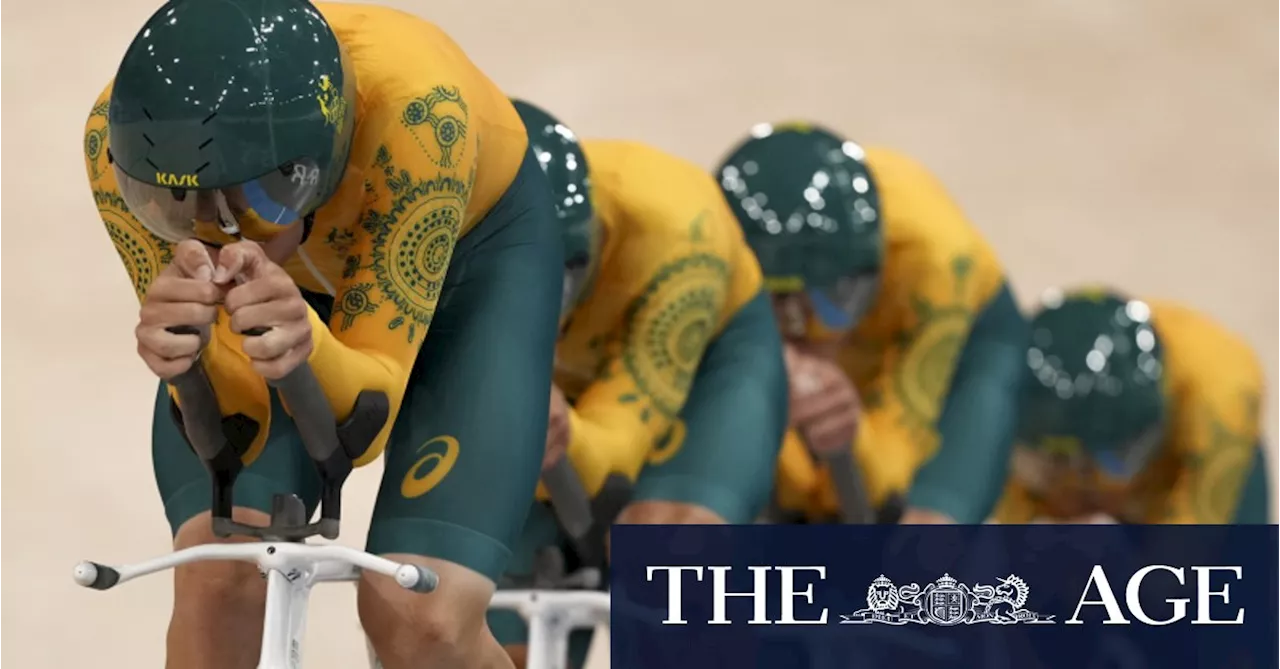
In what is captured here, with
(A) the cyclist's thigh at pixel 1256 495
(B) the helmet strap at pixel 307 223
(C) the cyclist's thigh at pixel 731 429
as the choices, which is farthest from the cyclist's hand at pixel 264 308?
(A) the cyclist's thigh at pixel 1256 495

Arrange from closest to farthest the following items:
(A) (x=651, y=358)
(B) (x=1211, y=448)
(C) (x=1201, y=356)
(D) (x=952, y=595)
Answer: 1. (D) (x=952, y=595)
2. (A) (x=651, y=358)
3. (B) (x=1211, y=448)
4. (C) (x=1201, y=356)

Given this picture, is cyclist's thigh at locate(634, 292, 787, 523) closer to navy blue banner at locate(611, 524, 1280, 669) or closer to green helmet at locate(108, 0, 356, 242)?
navy blue banner at locate(611, 524, 1280, 669)

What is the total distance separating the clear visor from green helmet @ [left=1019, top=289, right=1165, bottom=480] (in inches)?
171

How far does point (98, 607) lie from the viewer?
782cm

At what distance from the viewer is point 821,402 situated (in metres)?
5.75

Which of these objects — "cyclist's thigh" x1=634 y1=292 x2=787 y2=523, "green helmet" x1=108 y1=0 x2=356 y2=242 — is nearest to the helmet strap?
"green helmet" x1=108 y1=0 x2=356 y2=242

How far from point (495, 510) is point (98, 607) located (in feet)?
14.7

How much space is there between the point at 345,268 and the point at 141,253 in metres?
0.33

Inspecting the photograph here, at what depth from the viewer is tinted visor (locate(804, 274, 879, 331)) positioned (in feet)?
19.5

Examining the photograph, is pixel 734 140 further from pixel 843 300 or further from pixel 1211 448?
pixel 843 300

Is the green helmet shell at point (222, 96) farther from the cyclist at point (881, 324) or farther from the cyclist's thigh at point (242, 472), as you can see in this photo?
the cyclist at point (881, 324)

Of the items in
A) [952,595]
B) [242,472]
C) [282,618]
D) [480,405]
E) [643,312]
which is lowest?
[282,618]

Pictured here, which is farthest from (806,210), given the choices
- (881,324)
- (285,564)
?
(285,564)

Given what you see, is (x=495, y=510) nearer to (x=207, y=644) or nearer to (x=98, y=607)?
(x=207, y=644)
